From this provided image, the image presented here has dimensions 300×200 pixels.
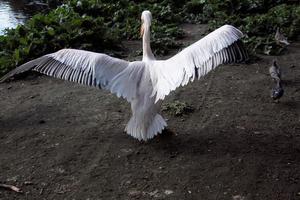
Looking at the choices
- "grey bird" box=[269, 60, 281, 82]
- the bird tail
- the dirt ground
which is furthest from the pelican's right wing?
"grey bird" box=[269, 60, 281, 82]

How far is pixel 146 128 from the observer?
4.78 m

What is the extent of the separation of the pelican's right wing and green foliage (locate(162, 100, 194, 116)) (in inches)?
33.4

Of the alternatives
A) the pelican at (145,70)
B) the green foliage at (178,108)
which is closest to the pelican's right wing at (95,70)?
the pelican at (145,70)

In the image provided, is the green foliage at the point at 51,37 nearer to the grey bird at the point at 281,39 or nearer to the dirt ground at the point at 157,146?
the dirt ground at the point at 157,146

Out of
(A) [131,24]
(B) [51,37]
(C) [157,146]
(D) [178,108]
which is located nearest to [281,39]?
(A) [131,24]

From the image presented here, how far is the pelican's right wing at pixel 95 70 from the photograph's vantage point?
479cm

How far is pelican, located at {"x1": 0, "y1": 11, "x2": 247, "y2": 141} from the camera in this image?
4.51m

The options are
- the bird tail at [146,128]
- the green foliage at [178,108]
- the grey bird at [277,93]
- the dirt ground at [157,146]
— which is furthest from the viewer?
the grey bird at [277,93]

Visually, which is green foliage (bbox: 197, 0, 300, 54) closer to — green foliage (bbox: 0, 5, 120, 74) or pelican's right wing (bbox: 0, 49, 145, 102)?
green foliage (bbox: 0, 5, 120, 74)

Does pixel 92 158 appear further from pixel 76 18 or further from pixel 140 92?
pixel 76 18

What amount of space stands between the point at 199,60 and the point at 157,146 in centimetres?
103

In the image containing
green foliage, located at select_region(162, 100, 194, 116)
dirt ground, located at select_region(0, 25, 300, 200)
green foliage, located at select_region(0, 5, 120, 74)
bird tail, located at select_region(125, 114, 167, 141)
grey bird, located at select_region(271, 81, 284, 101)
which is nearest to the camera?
dirt ground, located at select_region(0, 25, 300, 200)

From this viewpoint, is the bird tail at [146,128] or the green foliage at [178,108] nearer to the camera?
the bird tail at [146,128]

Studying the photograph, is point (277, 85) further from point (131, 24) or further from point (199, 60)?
point (131, 24)
